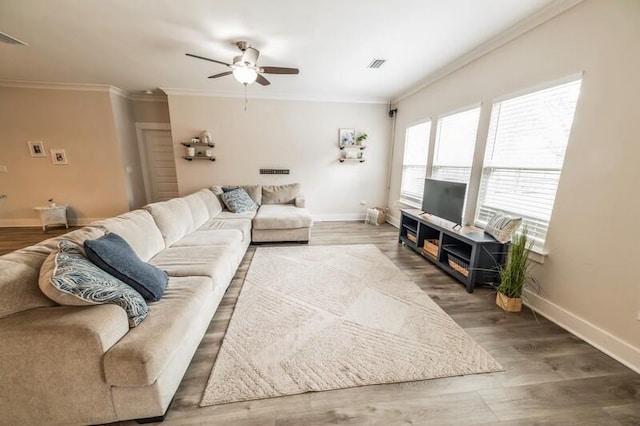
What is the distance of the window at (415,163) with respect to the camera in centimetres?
405

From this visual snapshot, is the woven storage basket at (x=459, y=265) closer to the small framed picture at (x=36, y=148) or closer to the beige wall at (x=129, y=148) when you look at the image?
the beige wall at (x=129, y=148)

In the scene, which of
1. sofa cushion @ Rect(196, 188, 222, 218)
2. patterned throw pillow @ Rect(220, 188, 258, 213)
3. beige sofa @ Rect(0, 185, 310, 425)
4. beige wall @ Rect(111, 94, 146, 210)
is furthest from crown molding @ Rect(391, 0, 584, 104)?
beige wall @ Rect(111, 94, 146, 210)

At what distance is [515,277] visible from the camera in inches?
82.6

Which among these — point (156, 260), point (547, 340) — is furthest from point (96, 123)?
point (547, 340)

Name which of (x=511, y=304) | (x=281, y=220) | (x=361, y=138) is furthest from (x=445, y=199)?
(x=361, y=138)

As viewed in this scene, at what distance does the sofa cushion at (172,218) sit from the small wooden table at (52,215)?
3.38 m

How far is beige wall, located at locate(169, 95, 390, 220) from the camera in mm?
4660

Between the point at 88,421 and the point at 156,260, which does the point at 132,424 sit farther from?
the point at 156,260

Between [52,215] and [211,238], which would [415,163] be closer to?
[211,238]

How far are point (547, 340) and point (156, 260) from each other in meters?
3.25

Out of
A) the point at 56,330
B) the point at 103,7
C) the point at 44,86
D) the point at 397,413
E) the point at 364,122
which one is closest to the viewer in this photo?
the point at 56,330

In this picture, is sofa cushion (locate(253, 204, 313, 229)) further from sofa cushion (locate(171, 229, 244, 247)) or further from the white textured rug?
the white textured rug

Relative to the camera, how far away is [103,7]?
2.05 metres

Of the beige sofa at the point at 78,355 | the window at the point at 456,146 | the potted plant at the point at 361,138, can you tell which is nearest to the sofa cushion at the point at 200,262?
the beige sofa at the point at 78,355
